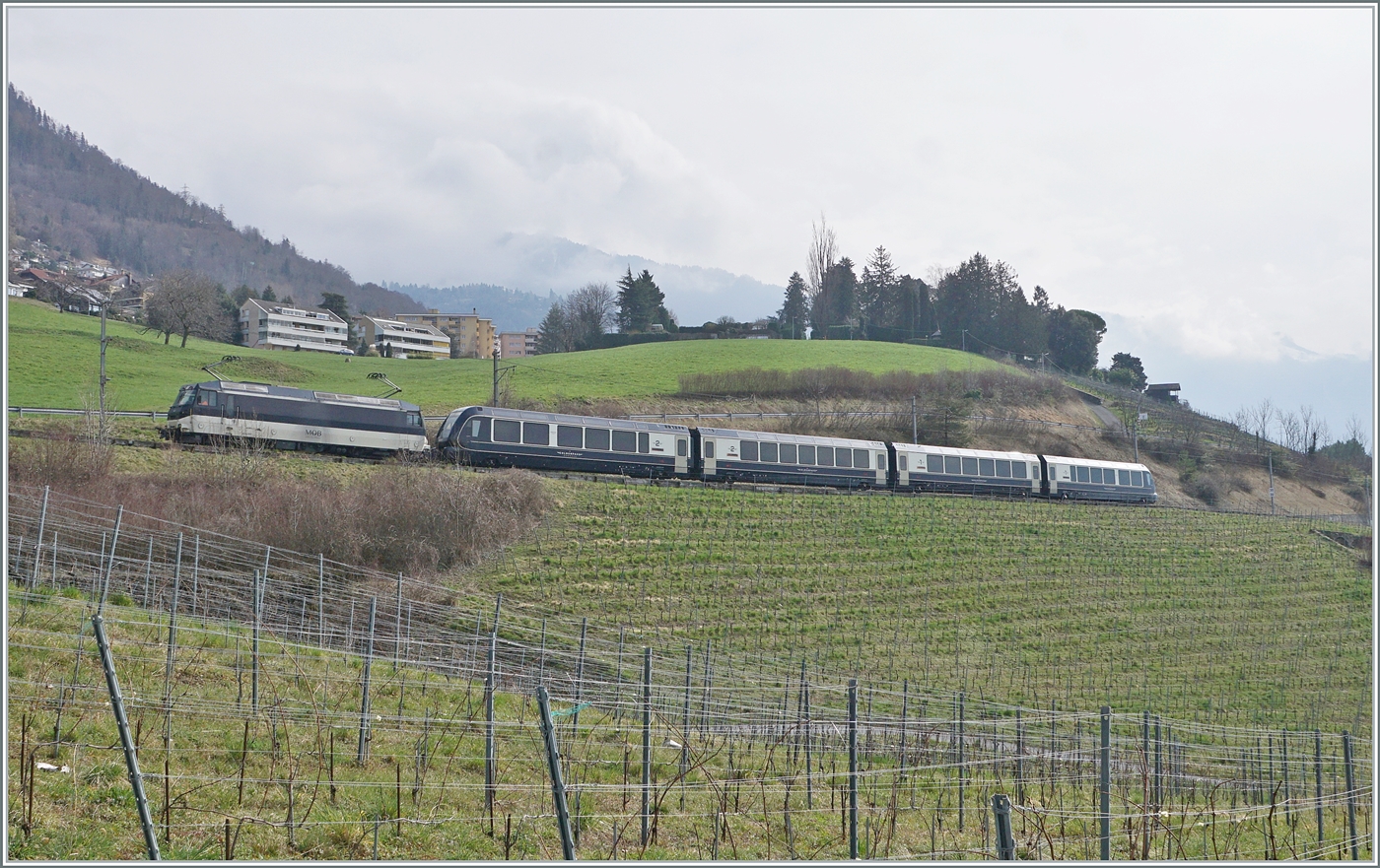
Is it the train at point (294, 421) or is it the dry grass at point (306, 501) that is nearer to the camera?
the dry grass at point (306, 501)

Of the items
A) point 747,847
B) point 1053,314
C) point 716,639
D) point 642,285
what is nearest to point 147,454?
point 716,639

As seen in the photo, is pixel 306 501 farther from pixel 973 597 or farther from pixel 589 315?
pixel 589 315

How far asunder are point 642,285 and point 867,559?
79935 mm

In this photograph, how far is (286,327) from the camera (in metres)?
117

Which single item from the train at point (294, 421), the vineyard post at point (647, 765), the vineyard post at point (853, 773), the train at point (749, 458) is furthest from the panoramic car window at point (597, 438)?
the vineyard post at point (853, 773)

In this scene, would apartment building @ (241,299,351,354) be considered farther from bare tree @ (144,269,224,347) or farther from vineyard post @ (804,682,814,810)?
vineyard post @ (804,682,814,810)

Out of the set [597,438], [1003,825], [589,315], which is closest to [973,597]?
[597,438]

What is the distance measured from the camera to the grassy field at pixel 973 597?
24.2 metres

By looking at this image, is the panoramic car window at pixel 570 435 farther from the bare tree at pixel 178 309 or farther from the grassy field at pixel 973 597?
the bare tree at pixel 178 309

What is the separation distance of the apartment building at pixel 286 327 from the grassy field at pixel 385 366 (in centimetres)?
3212

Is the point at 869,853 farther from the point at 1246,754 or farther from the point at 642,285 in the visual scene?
the point at 642,285

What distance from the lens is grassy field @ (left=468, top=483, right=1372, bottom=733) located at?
2416cm

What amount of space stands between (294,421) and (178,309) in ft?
173

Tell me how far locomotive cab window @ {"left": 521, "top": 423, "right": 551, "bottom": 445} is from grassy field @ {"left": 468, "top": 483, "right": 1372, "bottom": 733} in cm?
231
